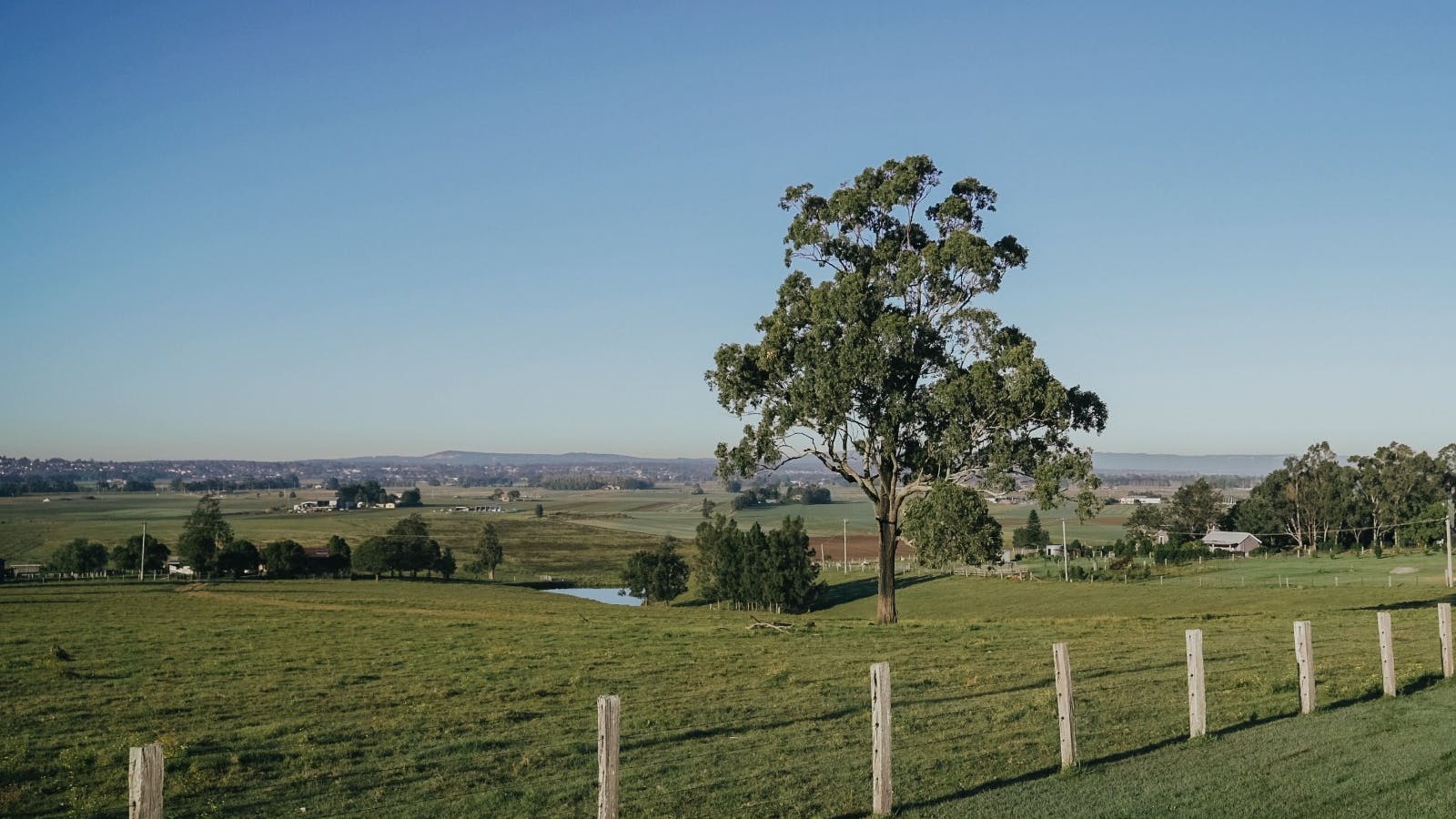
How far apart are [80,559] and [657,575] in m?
59.4

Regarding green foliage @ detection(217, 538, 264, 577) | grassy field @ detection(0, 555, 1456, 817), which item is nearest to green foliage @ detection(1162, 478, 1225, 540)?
green foliage @ detection(217, 538, 264, 577)

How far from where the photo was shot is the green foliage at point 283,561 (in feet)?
355

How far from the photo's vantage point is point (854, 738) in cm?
1720

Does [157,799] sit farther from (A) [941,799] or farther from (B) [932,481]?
(B) [932,481]

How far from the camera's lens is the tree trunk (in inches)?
1740

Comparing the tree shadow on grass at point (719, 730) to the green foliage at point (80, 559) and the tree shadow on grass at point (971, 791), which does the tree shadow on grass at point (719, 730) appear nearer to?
the tree shadow on grass at point (971, 791)

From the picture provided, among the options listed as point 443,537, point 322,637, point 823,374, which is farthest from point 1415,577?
point 443,537

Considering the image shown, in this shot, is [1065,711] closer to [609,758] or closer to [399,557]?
[609,758]

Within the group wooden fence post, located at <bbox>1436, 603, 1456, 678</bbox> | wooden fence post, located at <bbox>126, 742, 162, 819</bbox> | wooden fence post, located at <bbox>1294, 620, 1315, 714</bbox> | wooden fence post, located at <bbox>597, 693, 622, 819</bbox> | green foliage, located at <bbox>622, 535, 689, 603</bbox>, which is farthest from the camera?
green foliage, located at <bbox>622, 535, 689, 603</bbox>

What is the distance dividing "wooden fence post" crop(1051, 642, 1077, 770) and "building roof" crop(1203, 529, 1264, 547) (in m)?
123

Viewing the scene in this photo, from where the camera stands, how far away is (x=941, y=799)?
13.2 metres

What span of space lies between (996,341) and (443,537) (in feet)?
507

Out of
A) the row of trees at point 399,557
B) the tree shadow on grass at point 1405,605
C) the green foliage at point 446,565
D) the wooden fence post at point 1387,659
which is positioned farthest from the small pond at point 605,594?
the wooden fence post at point 1387,659

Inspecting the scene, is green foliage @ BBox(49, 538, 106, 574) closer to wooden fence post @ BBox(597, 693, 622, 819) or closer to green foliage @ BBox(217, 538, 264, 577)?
green foliage @ BBox(217, 538, 264, 577)
